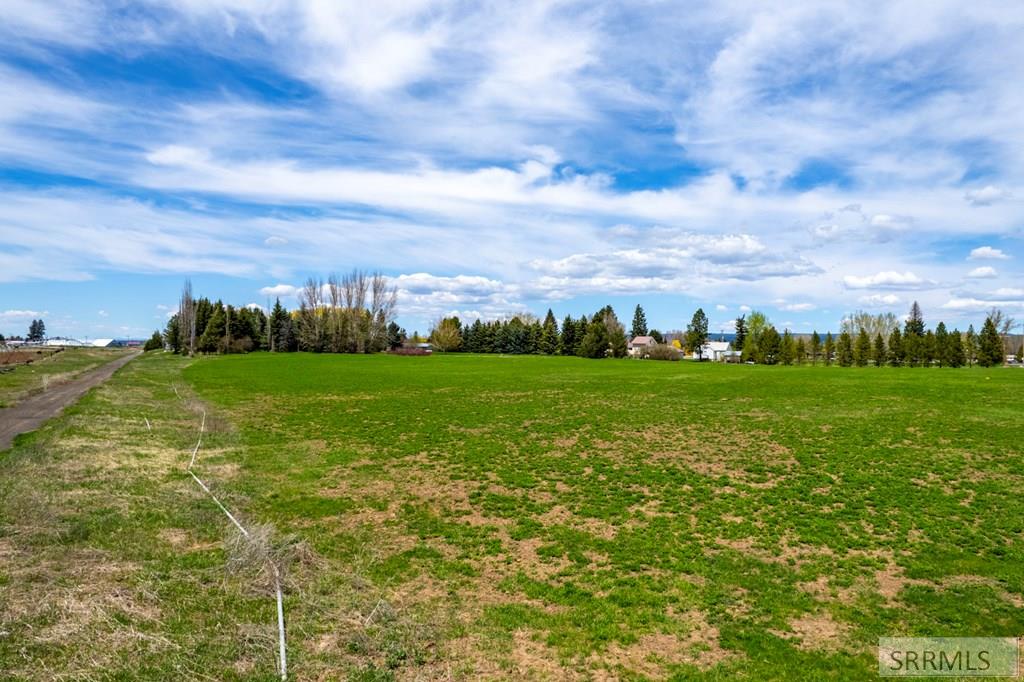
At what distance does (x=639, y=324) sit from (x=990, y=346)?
73.1 metres

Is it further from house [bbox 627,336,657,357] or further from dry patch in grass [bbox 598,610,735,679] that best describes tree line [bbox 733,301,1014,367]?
dry patch in grass [bbox 598,610,735,679]

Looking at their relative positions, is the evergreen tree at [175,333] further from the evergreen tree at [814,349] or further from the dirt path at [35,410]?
the evergreen tree at [814,349]

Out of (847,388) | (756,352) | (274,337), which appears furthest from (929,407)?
(274,337)

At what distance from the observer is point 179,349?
4444 inches

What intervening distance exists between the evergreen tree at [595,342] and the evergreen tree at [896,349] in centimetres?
4487

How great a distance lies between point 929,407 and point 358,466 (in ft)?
87.3

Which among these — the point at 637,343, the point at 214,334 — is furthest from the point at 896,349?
the point at 214,334

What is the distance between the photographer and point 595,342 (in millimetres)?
103000

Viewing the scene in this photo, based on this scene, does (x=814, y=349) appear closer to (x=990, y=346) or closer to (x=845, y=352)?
(x=845, y=352)

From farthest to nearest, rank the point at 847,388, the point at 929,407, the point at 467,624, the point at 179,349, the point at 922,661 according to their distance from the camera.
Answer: the point at 179,349 < the point at 847,388 < the point at 929,407 < the point at 467,624 < the point at 922,661

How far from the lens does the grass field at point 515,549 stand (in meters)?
7.00

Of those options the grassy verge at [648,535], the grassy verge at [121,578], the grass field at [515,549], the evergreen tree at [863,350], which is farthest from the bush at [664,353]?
the grassy verge at [121,578]

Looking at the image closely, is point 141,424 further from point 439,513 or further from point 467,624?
point 467,624

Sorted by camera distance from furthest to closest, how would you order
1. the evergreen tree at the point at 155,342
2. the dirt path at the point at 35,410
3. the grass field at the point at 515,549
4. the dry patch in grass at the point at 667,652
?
1. the evergreen tree at the point at 155,342
2. the dirt path at the point at 35,410
3. the grass field at the point at 515,549
4. the dry patch in grass at the point at 667,652
